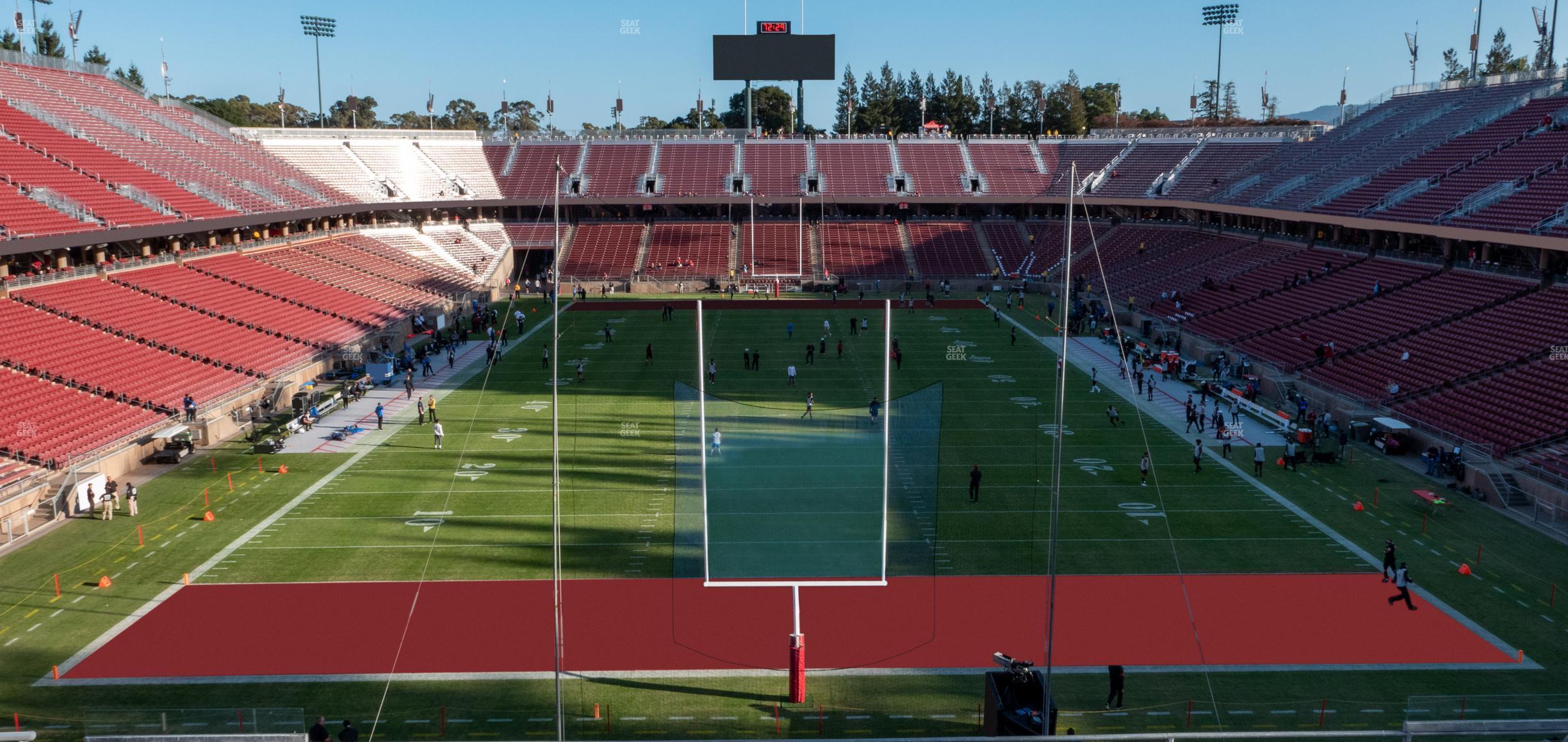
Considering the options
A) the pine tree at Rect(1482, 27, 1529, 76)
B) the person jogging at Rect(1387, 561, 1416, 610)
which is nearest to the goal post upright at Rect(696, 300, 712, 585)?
the person jogging at Rect(1387, 561, 1416, 610)

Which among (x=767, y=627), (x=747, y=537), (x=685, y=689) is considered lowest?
(x=685, y=689)

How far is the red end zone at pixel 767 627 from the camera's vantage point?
15609 mm

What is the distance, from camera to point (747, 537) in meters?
18.9

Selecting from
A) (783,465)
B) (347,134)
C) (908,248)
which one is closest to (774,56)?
(908,248)

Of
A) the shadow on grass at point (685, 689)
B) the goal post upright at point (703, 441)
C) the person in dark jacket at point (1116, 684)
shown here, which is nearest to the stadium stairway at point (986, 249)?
the goal post upright at point (703, 441)

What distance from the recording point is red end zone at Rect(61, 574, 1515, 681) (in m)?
15.6

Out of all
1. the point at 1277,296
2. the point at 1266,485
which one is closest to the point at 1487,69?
the point at 1277,296

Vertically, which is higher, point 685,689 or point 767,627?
point 767,627

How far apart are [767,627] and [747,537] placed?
2.29 metres

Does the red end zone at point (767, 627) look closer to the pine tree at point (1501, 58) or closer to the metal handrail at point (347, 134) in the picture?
the metal handrail at point (347, 134)

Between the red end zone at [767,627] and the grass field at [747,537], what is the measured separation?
426 millimetres

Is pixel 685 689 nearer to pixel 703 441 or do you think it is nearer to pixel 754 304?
pixel 703 441

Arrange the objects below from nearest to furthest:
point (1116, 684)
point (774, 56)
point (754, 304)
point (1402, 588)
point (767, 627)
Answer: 1. point (1116, 684)
2. point (767, 627)
3. point (1402, 588)
4. point (754, 304)
5. point (774, 56)

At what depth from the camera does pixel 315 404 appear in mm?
32000
